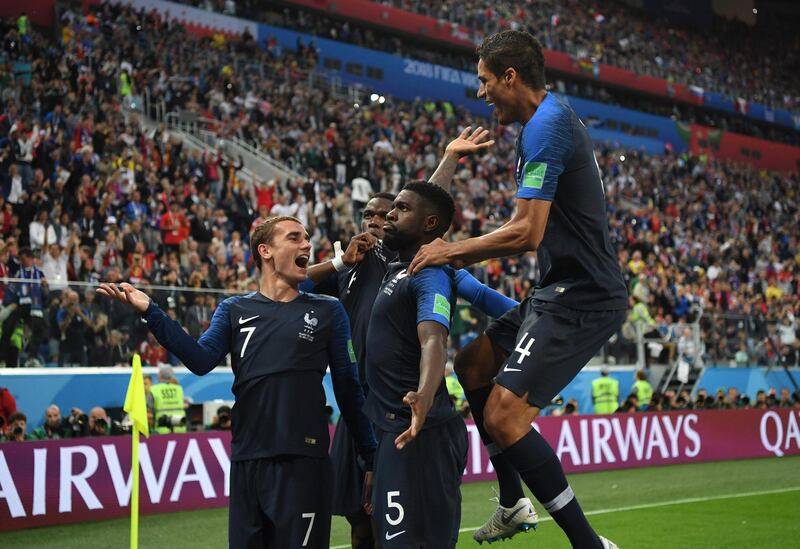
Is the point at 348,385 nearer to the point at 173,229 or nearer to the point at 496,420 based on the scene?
the point at 496,420

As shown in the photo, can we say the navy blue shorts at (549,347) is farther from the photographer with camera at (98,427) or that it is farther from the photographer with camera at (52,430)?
the photographer with camera at (52,430)

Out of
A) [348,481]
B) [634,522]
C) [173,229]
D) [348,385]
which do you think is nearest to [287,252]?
[348,385]

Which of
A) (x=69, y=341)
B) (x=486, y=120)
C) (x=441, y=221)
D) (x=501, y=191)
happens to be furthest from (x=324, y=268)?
(x=486, y=120)

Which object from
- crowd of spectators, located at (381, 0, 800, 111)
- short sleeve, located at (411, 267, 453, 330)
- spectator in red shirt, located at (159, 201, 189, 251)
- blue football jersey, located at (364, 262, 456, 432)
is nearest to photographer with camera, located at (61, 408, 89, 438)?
spectator in red shirt, located at (159, 201, 189, 251)

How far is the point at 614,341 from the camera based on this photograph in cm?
2000

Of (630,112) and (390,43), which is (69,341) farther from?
(630,112)

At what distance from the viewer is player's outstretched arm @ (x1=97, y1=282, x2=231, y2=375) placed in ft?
15.0

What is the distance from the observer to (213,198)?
1928 cm

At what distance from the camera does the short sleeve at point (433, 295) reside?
443cm

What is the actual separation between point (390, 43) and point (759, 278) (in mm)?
15784

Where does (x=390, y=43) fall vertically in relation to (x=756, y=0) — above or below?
below

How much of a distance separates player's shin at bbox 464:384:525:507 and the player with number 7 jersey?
23.4 inches

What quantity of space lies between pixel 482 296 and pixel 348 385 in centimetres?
104

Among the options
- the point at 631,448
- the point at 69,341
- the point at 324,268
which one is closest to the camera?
the point at 324,268
